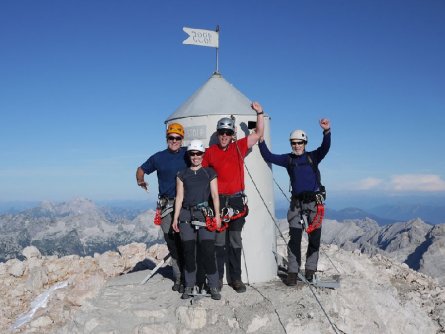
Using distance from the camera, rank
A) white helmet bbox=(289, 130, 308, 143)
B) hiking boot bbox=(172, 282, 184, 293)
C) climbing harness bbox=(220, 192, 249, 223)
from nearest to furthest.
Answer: climbing harness bbox=(220, 192, 249, 223) < white helmet bbox=(289, 130, 308, 143) < hiking boot bbox=(172, 282, 184, 293)

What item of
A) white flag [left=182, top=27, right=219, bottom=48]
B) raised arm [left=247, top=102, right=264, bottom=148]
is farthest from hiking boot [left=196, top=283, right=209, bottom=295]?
white flag [left=182, top=27, right=219, bottom=48]

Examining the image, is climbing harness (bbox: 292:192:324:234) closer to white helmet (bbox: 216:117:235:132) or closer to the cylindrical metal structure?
the cylindrical metal structure

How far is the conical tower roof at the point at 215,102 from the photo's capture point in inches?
416

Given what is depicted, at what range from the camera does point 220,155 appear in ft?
31.1

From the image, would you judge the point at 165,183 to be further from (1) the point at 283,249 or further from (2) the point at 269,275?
(1) the point at 283,249

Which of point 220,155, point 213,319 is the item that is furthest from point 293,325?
point 220,155

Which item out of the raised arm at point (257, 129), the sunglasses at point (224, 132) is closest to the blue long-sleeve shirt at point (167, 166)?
the sunglasses at point (224, 132)

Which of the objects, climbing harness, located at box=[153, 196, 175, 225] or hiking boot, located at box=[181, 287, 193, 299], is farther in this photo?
climbing harness, located at box=[153, 196, 175, 225]

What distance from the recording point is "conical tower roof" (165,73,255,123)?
34.6ft

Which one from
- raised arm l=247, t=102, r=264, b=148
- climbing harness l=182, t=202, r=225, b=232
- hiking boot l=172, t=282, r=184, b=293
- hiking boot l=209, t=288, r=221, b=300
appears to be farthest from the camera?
hiking boot l=172, t=282, r=184, b=293

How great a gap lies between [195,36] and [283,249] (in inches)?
324

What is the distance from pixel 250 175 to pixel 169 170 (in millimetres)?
1962

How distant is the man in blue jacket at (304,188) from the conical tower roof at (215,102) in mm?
1636

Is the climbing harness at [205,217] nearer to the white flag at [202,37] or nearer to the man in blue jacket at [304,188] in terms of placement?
the man in blue jacket at [304,188]
